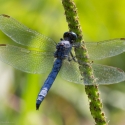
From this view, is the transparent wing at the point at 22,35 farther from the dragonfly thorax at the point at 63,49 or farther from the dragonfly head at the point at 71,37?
the dragonfly head at the point at 71,37

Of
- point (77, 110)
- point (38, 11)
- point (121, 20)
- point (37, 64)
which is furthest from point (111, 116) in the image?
point (37, 64)

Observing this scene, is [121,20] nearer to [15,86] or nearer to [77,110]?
[77,110]

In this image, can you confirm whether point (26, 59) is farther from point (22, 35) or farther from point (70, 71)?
point (70, 71)

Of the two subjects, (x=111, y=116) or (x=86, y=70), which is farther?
(x=111, y=116)

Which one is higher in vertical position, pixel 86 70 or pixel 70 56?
pixel 86 70

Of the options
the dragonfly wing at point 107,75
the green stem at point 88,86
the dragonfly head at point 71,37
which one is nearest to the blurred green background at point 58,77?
the dragonfly head at point 71,37

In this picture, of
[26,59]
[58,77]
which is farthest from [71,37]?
[58,77]
